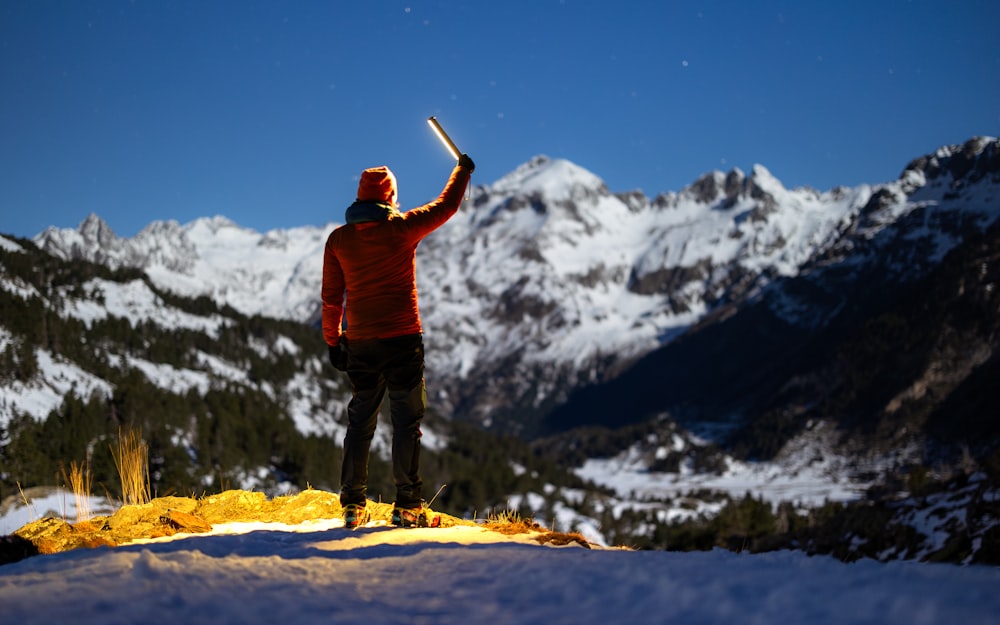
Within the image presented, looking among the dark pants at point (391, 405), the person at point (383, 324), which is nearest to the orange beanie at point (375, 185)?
the person at point (383, 324)

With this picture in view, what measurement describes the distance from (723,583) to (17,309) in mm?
132502

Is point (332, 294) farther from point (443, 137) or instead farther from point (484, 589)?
point (484, 589)

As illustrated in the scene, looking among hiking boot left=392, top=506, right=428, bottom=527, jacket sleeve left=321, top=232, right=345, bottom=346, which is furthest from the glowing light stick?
hiking boot left=392, top=506, right=428, bottom=527

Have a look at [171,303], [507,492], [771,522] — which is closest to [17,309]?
[171,303]

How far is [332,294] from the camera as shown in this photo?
7.84 meters

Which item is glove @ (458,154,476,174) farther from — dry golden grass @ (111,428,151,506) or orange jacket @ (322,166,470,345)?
dry golden grass @ (111,428,151,506)

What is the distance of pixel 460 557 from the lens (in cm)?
503

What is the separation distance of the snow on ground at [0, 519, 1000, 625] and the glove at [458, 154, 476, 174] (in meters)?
4.28

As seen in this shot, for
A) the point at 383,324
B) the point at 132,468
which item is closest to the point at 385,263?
the point at 383,324

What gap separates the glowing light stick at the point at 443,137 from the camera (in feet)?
26.8

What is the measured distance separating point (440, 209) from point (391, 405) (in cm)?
217

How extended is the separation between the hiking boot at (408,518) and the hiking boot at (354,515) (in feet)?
1.10

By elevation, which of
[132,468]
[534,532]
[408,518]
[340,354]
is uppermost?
[340,354]

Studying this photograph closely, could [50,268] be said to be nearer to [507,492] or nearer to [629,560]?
[507,492]
